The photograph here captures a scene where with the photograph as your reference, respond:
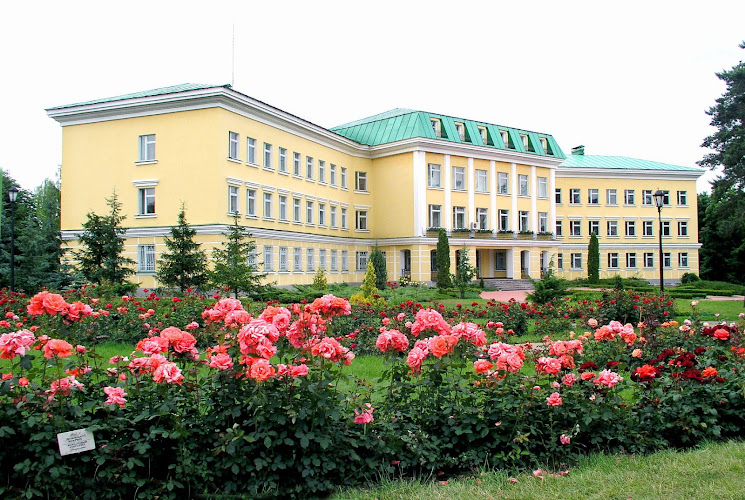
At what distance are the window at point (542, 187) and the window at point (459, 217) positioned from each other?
736 cm

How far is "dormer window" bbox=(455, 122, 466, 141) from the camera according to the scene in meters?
39.1

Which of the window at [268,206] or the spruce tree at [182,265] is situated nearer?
the spruce tree at [182,265]

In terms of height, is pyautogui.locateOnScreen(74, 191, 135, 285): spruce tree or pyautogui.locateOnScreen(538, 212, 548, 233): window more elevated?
pyautogui.locateOnScreen(538, 212, 548, 233): window

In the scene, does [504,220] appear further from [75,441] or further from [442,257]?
[75,441]

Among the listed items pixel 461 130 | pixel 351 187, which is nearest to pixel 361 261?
pixel 351 187

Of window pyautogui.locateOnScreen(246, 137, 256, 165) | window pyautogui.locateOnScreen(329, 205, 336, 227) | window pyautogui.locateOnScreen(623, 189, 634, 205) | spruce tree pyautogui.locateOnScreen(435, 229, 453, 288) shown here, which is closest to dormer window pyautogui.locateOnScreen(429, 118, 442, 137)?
spruce tree pyautogui.locateOnScreen(435, 229, 453, 288)

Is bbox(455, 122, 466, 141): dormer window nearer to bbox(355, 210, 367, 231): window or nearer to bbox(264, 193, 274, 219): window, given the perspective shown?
bbox(355, 210, 367, 231): window

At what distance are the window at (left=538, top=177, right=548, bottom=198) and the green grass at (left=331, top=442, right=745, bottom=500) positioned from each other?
40.3 m

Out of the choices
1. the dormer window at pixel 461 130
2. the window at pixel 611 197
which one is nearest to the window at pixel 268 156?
the dormer window at pixel 461 130

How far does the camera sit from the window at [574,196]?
4903 centimetres

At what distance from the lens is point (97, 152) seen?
1141 inches

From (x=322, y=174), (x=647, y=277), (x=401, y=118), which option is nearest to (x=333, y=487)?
(x=322, y=174)

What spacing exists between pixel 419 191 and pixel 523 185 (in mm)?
9550

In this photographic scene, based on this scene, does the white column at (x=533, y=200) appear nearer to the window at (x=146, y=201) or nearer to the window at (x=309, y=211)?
the window at (x=309, y=211)
